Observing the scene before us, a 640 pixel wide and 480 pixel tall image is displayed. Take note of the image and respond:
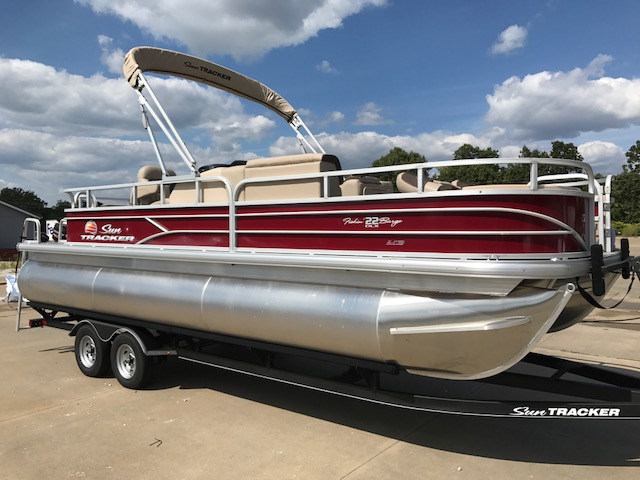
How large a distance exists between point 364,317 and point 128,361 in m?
3.43

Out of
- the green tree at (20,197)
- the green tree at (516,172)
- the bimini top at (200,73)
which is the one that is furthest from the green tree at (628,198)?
the green tree at (20,197)

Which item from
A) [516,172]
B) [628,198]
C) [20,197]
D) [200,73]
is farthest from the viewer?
[20,197]

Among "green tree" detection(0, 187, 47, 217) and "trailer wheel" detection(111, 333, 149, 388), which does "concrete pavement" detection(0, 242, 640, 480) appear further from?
"green tree" detection(0, 187, 47, 217)

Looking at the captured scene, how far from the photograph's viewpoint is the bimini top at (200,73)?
666 cm

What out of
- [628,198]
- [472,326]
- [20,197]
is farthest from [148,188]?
[20,197]

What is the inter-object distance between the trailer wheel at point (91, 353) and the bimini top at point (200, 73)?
3193 mm

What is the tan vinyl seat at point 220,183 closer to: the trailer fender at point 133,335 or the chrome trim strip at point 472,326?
the trailer fender at point 133,335

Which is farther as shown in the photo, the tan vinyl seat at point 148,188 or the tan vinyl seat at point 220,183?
the tan vinyl seat at point 148,188

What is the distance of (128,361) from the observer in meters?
6.05

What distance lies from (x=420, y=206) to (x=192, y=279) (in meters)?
2.51

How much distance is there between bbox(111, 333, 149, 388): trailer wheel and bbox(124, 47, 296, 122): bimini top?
3238mm

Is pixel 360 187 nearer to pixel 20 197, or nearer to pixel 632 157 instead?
pixel 632 157

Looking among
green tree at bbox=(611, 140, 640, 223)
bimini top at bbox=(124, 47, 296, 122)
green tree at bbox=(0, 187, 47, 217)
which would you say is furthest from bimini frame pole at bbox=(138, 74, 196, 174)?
green tree at bbox=(0, 187, 47, 217)

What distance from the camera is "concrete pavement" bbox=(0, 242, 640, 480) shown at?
13.0ft
